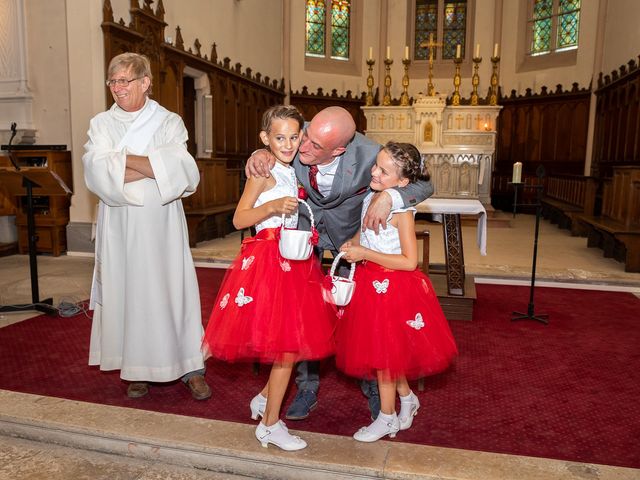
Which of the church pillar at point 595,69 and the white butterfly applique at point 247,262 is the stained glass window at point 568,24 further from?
the white butterfly applique at point 247,262

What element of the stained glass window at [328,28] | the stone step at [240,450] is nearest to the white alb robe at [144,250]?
the stone step at [240,450]

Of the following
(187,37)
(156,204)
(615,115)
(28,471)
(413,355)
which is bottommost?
(28,471)

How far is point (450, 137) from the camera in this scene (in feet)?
38.8

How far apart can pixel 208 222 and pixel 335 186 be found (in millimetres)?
6108

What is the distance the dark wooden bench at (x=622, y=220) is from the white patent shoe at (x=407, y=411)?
465cm

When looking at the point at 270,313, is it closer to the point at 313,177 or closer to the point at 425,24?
the point at 313,177

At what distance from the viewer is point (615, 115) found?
37.0 feet

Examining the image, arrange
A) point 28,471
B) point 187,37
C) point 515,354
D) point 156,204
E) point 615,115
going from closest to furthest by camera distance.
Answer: point 28,471
point 156,204
point 515,354
point 187,37
point 615,115

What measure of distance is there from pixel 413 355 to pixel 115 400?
63.0 inches

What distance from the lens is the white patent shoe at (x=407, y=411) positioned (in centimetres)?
258

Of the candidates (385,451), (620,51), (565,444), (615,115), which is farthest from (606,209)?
(385,451)

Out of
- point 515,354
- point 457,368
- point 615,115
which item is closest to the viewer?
point 457,368

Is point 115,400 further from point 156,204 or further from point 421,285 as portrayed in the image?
point 421,285

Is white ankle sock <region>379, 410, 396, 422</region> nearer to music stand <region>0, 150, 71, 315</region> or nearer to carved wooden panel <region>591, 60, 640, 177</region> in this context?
music stand <region>0, 150, 71, 315</region>
